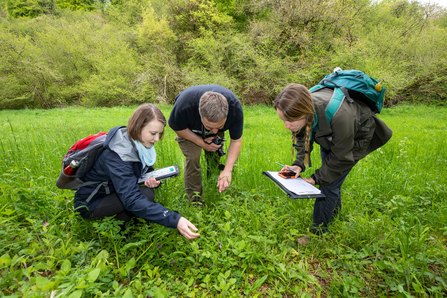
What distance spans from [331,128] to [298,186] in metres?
0.61

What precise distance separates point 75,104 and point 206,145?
943 inches

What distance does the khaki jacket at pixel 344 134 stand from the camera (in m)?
1.85

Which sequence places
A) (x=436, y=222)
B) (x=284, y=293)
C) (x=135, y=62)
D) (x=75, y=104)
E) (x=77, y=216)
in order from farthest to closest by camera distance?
1. (x=75, y=104)
2. (x=135, y=62)
3. (x=436, y=222)
4. (x=77, y=216)
5. (x=284, y=293)

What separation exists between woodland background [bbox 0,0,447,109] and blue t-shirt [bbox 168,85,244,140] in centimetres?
1231

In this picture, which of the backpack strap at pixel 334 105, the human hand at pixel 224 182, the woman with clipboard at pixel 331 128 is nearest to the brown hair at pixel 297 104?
the woman with clipboard at pixel 331 128

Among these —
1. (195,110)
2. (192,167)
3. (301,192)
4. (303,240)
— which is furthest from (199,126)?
(303,240)

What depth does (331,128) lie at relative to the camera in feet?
6.17

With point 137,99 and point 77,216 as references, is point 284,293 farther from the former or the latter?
point 137,99

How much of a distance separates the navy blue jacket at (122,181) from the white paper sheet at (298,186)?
1042 millimetres

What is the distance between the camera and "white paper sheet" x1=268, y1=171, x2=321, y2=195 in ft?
6.29

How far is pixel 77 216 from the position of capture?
2137 millimetres

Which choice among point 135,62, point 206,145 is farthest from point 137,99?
point 206,145

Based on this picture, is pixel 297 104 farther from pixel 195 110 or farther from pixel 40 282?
pixel 40 282

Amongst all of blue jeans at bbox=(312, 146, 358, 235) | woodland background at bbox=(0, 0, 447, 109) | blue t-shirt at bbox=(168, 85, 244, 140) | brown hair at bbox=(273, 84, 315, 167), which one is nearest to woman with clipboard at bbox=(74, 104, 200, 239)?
blue t-shirt at bbox=(168, 85, 244, 140)
